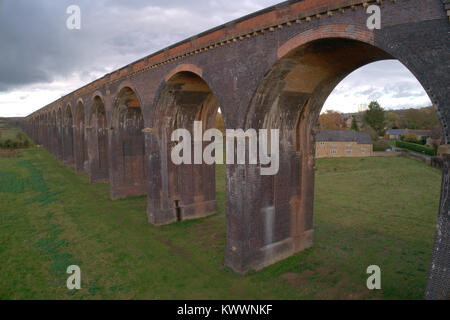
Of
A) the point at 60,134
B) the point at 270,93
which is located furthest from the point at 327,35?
the point at 60,134

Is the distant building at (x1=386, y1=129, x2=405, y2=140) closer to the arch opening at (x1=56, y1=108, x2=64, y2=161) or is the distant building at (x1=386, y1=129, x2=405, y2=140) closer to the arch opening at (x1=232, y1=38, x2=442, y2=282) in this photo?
the arch opening at (x1=56, y1=108, x2=64, y2=161)

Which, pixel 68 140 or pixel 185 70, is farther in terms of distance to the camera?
pixel 68 140

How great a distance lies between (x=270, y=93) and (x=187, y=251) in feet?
22.6

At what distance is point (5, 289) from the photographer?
918 cm

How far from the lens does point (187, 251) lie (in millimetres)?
12031

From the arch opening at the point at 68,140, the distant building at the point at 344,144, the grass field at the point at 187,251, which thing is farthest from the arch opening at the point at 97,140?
the distant building at the point at 344,144

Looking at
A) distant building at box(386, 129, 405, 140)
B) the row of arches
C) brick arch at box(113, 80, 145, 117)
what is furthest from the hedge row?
distant building at box(386, 129, 405, 140)

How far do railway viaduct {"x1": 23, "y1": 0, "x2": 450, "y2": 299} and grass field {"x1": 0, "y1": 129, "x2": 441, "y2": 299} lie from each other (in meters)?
1.09

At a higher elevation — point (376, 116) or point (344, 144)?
point (376, 116)

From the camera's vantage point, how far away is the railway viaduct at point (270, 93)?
597 cm

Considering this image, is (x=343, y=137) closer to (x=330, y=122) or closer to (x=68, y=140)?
(x=330, y=122)

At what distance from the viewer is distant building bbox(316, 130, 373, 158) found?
45156mm
